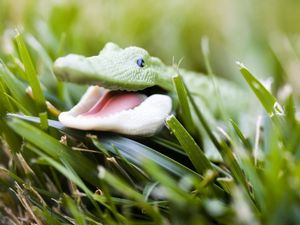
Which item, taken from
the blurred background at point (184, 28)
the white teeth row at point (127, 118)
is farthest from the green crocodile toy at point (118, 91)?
the blurred background at point (184, 28)

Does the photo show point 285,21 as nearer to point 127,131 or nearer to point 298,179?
point 127,131

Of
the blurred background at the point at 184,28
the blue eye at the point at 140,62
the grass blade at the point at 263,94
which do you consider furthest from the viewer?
the blurred background at the point at 184,28

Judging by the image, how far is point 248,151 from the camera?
114cm

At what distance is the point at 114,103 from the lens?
1.21 m

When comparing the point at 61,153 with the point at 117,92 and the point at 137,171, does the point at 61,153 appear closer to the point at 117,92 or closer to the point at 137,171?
the point at 137,171

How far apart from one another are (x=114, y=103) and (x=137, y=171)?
0.23 m

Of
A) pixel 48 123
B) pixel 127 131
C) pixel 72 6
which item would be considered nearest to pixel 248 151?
pixel 127 131

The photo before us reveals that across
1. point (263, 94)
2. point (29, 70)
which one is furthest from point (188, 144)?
point (29, 70)

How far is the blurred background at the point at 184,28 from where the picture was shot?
6.41 ft

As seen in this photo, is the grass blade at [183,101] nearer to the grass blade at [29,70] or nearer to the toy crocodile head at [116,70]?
the toy crocodile head at [116,70]

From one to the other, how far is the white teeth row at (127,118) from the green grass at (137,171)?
0.03 meters

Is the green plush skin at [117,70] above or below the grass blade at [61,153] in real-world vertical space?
above

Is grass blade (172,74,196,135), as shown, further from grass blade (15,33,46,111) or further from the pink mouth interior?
grass blade (15,33,46,111)

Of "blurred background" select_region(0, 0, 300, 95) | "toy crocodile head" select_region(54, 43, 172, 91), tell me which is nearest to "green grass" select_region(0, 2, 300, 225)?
"toy crocodile head" select_region(54, 43, 172, 91)
